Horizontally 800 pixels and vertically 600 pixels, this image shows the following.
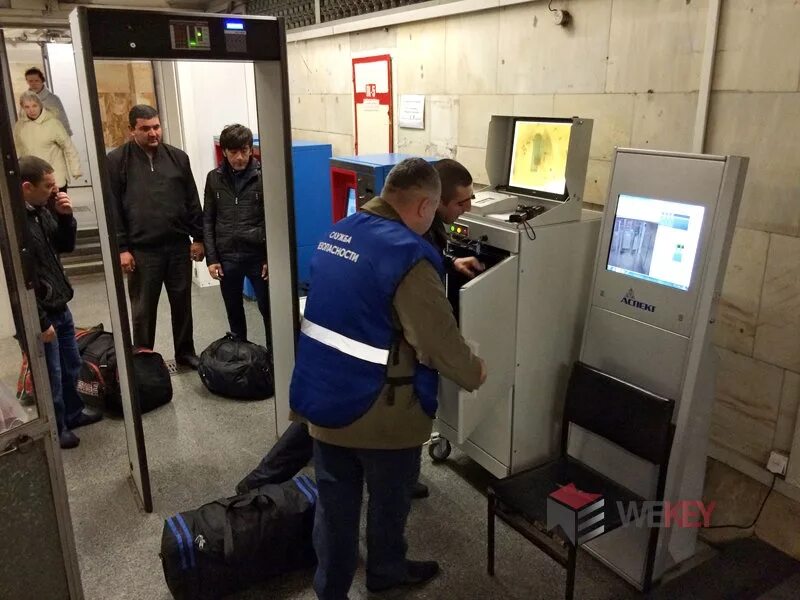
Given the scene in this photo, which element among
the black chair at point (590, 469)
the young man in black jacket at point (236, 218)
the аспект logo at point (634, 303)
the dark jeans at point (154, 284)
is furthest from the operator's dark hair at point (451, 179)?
the dark jeans at point (154, 284)

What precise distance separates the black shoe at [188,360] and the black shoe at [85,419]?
705 millimetres

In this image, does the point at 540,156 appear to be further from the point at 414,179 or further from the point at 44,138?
the point at 44,138

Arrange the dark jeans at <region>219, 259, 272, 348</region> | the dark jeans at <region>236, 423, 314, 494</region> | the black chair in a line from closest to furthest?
the black chair
the dark jeans at <region>236, 423, 314, 494</region>
the dark jeans at <region>219, 259, 272, 348</region>

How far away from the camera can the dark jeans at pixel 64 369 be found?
3.06m

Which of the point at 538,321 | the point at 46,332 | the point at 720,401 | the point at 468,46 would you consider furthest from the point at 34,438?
the point at 468,46

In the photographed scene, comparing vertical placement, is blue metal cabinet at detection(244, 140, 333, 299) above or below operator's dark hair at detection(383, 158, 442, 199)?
below

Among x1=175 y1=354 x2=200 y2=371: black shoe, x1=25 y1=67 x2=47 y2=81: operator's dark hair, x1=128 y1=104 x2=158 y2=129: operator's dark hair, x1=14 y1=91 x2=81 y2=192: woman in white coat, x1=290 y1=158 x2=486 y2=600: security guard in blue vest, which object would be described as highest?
x1=25 y1=67 x2=47 y2=81: operator's dark hair

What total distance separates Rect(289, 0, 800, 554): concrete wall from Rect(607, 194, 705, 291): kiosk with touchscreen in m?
0.42

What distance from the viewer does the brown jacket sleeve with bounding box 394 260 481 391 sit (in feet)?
5.79

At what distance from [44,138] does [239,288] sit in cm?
337

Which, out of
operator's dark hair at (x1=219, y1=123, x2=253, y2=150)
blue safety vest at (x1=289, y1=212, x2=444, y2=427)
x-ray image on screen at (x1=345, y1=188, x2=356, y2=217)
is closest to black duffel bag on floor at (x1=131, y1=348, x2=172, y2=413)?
operator's dark hair at (x1=219, y1=123, x2=253, y2=150)

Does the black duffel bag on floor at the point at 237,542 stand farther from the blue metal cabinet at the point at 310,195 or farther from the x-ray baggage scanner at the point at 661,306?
the blue metal cabinet at the point at 310,195

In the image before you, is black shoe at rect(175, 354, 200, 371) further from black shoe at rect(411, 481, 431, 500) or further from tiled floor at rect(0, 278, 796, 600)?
black shoe at rect(411, 481, 431, 500)

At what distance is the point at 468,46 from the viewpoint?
3486mm
